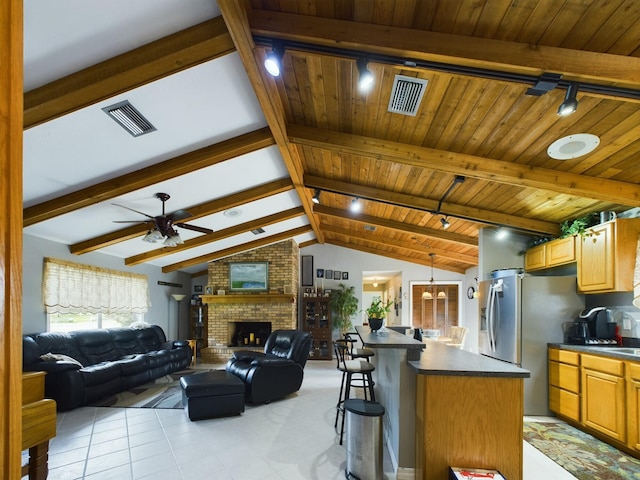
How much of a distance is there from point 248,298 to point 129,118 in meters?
5.65

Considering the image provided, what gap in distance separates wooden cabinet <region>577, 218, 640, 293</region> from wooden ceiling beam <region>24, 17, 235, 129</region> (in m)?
3.89

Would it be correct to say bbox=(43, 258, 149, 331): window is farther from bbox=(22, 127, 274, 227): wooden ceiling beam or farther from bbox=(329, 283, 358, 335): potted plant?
bbox=(329, 283, 358, 335): potted plant

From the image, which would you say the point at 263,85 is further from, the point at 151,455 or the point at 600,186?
the point at 151,455

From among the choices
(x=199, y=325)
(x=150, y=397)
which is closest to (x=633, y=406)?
(x=150, y=397)

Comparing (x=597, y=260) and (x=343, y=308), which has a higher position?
(x=597, y=260)

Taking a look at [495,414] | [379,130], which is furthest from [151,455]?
[379,130]

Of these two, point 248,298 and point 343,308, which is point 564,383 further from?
point 248,298

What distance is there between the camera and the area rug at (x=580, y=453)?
2.91 m

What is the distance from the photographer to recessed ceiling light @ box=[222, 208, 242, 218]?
19.4ft

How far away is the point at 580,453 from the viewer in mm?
3285

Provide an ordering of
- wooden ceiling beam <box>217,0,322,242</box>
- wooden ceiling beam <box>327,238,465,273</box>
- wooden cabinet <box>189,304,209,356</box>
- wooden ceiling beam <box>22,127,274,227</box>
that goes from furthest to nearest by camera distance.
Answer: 1. wooden ceiling beam <box>327,238,465,273</box>
2. wooden cabinet <box>189,304,209,356</box>
3. wooden ceiling beam <box>22,127,274,227</box>
4. wooden ceiling beam <box>217,0,322,242</box>

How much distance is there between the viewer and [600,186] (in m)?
3.32

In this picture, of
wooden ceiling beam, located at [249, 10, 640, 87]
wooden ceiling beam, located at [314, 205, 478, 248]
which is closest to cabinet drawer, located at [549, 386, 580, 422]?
wooden ceiling beam, located at [314, 205, 478, 248]

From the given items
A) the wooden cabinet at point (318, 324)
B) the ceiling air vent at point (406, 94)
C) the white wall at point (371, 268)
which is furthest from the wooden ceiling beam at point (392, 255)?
the ceiling air vent at point (406, 94)
